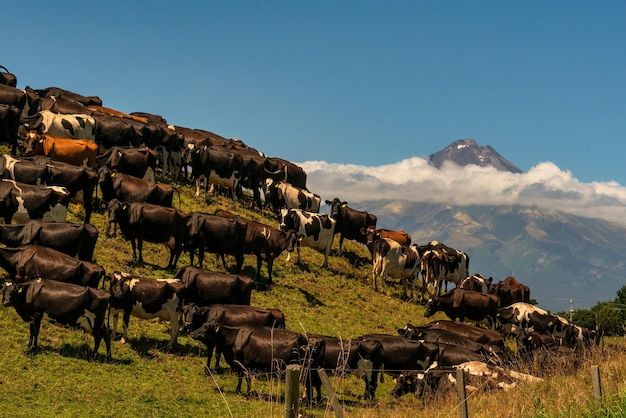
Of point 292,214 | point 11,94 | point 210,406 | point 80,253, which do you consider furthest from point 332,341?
point 11,94

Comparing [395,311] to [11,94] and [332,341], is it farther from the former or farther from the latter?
[11,94]

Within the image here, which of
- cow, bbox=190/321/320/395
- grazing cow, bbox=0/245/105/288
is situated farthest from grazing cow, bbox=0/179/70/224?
cow, bbox=190/321/320/395

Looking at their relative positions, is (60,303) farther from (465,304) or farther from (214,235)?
(465,304)

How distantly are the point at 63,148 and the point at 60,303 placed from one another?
55.0 ft

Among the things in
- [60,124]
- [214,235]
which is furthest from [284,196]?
[214,235]

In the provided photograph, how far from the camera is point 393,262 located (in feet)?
117

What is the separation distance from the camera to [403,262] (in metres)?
35.8

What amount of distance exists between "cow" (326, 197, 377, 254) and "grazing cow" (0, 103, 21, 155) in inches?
734

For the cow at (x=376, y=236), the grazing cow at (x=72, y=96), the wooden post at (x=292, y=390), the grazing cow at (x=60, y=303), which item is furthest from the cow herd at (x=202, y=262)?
the grazing cow at (x=72, y=96)

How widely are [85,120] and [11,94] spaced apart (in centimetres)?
493

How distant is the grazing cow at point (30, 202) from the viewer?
2309cm

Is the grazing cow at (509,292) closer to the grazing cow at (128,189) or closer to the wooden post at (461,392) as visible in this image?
the grazing cow at (128,189)

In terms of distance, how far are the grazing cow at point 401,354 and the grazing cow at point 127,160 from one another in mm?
18251

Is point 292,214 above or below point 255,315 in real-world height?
above
